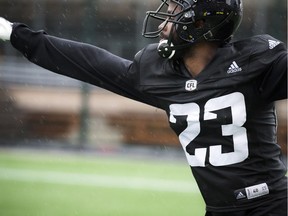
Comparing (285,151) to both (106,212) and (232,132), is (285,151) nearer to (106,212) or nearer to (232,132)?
(106,212)

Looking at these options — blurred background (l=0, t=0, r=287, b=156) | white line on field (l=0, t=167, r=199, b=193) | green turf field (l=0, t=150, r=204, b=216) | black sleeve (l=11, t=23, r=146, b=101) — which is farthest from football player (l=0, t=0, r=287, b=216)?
blurred background (l=0, t=0, r=287, b=156)

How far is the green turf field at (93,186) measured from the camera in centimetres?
716

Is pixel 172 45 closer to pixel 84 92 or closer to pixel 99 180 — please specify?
pixel 99 180

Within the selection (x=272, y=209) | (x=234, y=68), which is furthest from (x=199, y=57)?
(x=272, y=209)

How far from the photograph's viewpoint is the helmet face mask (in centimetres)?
343

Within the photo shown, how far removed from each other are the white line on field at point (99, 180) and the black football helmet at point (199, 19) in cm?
501

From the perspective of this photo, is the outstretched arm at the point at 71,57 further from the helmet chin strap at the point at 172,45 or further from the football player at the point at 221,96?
the helmet chin strap at the point at 172,45

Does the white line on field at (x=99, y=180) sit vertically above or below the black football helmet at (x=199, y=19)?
below

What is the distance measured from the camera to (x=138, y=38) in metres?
10.6

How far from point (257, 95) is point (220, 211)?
590 mm

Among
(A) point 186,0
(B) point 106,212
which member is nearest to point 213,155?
(A) point 186,0

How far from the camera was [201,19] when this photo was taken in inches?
137

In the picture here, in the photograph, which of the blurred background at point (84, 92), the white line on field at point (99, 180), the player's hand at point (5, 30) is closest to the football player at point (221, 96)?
the player's hand at point (5, 30)

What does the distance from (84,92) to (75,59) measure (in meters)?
7.25
